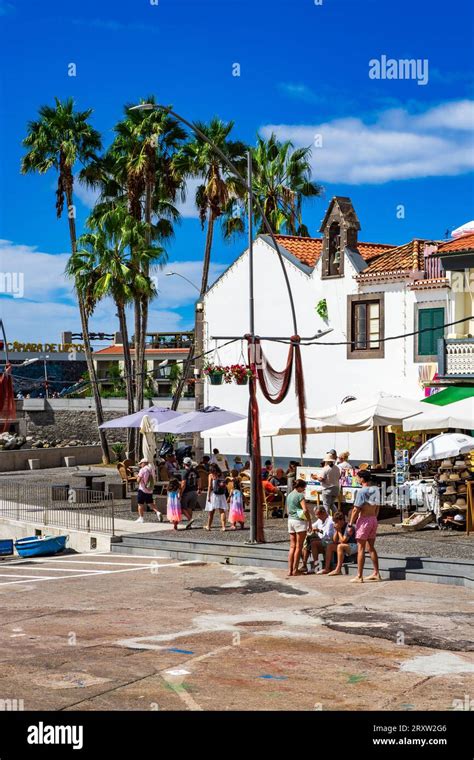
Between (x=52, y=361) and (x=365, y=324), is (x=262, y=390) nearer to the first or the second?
(x=365, y=324)

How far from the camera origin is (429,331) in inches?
1435

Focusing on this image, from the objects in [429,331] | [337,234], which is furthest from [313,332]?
[429,331]

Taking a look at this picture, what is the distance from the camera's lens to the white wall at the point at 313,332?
37.5 meters

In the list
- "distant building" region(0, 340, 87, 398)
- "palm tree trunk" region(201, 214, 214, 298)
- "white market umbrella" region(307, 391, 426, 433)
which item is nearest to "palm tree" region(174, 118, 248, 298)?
"palm tree trunk" region(201, 214, 214, 298)

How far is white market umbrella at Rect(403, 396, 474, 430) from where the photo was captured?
79.6 feet

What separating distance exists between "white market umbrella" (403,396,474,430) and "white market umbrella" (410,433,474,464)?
72cm

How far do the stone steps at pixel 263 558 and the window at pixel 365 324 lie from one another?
16.1m

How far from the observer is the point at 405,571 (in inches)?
762

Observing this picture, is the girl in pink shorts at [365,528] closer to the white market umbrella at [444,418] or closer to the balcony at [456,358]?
the white market umbrella at [444,418]

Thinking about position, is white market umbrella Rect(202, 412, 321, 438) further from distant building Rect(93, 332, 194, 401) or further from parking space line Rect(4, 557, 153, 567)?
distant building Rect(93, 332, 194, 401)

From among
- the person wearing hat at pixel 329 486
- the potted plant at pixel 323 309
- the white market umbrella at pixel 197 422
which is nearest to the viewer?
the person wearing hat at pixel 329 486

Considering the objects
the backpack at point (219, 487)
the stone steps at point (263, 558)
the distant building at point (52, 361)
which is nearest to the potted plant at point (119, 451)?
the backpack at point (219, 487)

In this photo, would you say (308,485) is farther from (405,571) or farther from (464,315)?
(464,315)
